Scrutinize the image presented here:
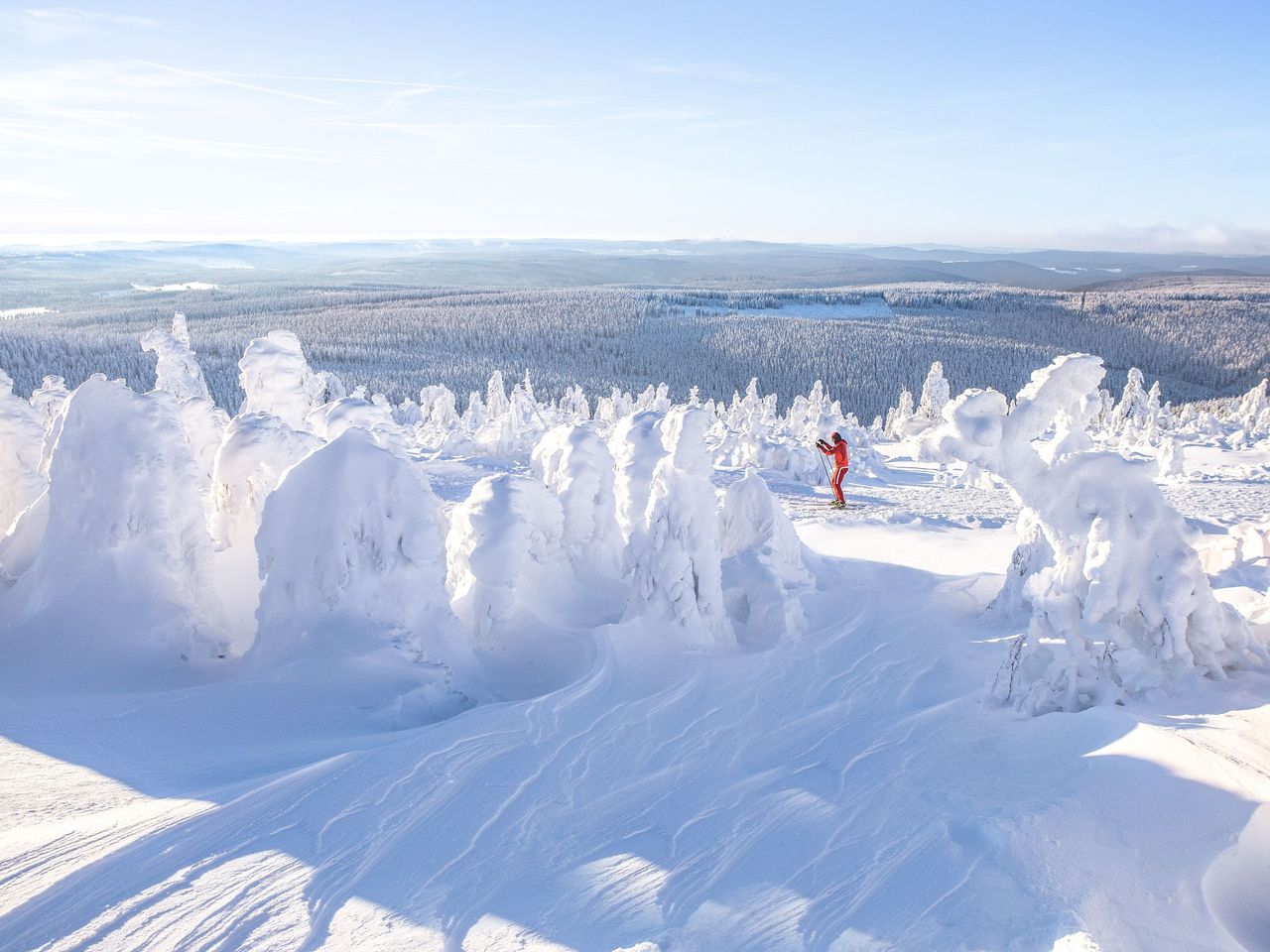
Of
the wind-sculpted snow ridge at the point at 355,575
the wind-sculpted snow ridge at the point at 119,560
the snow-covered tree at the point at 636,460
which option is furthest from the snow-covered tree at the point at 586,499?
the wind-sculpted snow ridge at the point at 119,560

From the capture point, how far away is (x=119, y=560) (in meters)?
7.37

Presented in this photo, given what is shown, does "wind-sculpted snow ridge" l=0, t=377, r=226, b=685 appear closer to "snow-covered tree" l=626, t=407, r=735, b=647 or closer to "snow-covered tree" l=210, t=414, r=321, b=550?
"snow-covered tree" l=210, t=414, r=321, b=550

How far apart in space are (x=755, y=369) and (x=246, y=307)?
9916 centimetres

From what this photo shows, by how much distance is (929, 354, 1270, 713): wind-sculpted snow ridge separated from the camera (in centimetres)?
604

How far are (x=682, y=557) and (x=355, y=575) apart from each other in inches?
125

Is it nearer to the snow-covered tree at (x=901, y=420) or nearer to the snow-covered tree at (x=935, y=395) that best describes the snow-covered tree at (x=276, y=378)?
the snow-covered tree at (x=901, y=420)

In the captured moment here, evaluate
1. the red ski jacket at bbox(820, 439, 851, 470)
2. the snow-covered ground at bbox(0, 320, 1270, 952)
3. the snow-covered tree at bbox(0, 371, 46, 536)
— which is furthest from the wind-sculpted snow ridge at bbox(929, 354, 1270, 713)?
the snow-covered tree at bbox(0, 371, 46, 536)

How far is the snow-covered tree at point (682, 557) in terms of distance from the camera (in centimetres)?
792

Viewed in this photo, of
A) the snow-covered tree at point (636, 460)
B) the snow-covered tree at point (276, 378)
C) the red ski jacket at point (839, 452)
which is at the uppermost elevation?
the snow-covered tree at point (276, 378)

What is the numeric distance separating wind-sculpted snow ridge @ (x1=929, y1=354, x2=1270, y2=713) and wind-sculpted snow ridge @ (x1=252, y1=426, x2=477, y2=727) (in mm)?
4791

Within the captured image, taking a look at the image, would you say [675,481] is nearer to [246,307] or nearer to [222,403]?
[222,403]

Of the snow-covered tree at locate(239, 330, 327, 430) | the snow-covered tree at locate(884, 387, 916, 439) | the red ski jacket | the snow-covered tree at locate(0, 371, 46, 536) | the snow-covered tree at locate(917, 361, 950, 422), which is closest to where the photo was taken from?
the snow-covered tree at locate(0, 371, 46, 536)

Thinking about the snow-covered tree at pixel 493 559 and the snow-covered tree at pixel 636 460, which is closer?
the snow-covered tree at pixel 493 559

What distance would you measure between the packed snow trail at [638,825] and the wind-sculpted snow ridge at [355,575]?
2.25 feet
